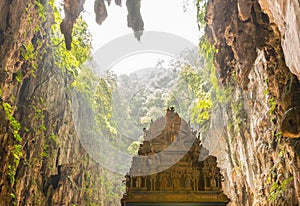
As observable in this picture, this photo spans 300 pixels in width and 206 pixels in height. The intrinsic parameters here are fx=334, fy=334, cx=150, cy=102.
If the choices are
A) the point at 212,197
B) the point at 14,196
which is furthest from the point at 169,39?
the point at 14,196

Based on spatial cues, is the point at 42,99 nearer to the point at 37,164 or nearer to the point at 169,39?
the point at 37,164

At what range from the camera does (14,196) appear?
9969 millimetres

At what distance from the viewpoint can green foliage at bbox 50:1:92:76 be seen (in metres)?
15.5

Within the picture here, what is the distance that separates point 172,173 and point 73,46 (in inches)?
427

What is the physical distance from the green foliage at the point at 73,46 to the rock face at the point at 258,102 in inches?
269

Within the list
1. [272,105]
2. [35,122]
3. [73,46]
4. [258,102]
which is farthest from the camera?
[73,46]

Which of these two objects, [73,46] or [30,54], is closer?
[30,54]

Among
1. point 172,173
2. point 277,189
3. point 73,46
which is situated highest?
point 73,46

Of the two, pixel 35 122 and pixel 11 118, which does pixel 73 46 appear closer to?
pixel 35 122

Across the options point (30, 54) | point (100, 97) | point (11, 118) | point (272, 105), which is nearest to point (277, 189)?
point (272, 105)

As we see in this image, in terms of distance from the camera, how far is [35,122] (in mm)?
12695

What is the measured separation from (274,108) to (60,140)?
30.0 feet

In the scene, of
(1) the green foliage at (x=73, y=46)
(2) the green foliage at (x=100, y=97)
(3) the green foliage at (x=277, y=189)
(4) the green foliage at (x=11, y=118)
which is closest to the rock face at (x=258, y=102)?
(3) the green foliage at (x=277, y=189)

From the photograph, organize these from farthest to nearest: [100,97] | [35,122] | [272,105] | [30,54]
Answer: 1. [100,97]
2. [35,122]
3. [30,54]
4. [272,105]
